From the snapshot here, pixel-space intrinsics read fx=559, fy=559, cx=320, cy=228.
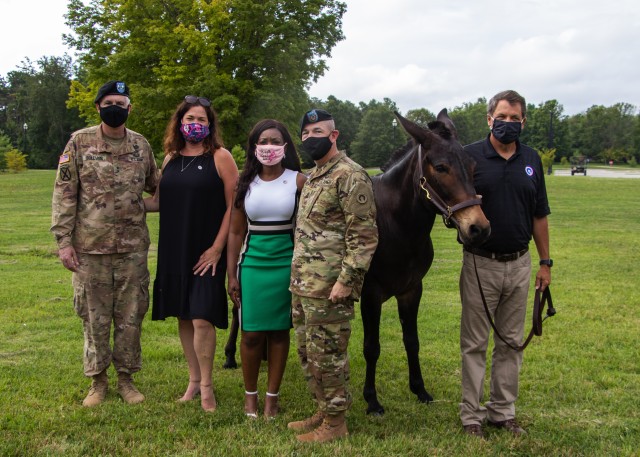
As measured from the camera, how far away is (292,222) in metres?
3.90

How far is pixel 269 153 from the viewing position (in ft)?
12.5

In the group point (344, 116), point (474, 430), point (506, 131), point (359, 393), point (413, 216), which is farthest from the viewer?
point (344, 116)

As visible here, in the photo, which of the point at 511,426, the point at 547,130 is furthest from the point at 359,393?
the point at 547,130

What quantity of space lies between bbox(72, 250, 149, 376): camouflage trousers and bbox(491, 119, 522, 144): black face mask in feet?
9.13

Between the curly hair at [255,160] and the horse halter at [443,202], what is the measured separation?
0.93m

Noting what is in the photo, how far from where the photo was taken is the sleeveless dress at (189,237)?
163 inches

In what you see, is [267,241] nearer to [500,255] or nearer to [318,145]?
[318,145]

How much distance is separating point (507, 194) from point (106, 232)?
113 inches

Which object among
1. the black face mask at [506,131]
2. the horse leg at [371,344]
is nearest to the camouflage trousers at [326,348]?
the horse leg at [371,344]

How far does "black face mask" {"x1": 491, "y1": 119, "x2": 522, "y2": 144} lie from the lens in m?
3.63

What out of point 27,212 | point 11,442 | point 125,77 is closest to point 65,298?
point 11,442

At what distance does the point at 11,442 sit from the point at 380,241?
9.14 ft

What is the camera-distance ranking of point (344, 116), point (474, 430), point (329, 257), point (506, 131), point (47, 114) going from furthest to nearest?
point (344, 116) → point (47, 114) → point (474, 430) → point (506, 131) → point (329, 257)

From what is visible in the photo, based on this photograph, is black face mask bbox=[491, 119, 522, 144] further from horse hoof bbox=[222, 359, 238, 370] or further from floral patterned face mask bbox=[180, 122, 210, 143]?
horse hoof bbox=[222, 359, 238, 370]
